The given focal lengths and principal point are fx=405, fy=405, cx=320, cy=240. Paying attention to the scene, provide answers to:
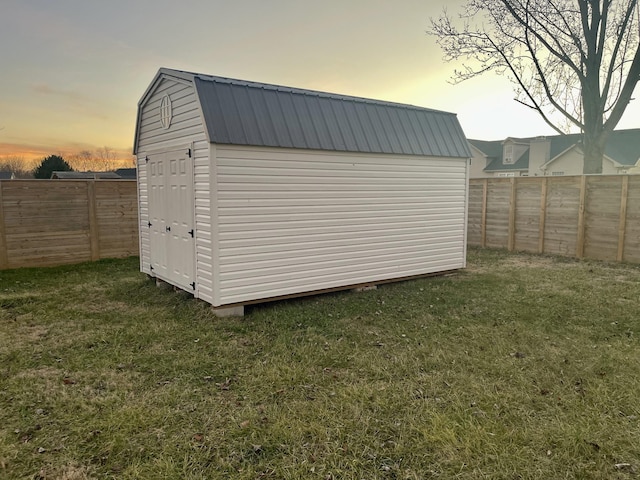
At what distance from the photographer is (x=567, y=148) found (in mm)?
22609

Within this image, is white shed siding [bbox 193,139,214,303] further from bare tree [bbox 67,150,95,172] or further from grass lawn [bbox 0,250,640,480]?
bare tree [bbox 67,150,95,172]

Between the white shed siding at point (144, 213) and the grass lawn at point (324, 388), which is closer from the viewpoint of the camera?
the grass lawn at point (324, 388)

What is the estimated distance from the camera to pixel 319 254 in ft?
19.0

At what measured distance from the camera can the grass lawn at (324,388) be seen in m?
2.36

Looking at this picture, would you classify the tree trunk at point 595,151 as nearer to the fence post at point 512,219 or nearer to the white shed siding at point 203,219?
the fence post at point 512,219

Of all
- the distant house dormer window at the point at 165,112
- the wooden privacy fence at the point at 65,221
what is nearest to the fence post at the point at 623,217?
the distant house dormer window at the point at 165,112

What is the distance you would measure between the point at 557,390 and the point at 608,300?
3353 millimetres

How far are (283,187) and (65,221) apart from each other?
17.8ft

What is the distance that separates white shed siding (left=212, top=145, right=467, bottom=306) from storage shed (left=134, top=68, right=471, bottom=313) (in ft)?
0.05

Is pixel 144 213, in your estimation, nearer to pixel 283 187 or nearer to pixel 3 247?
pixel 283 187

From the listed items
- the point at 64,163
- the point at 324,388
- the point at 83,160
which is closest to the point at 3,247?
the point at 324,388

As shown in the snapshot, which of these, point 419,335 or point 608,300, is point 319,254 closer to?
point 419,335

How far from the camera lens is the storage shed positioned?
4957 mm

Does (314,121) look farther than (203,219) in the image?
Yes
